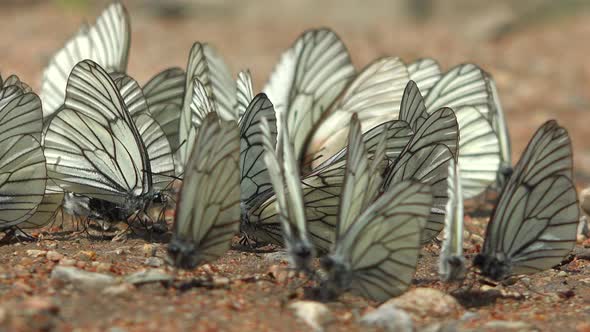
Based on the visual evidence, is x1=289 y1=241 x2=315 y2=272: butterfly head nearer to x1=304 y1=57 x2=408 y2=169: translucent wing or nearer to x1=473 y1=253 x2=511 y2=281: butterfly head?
x1=473 y1=253 x2=511 y2=281: butterfly head

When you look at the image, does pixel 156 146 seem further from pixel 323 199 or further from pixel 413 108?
pixel 413 108

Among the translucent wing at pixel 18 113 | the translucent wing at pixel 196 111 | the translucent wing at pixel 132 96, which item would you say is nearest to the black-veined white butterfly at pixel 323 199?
the translucent wing at pixel 196 111

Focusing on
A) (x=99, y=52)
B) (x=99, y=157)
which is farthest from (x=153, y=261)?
(x=99, y=52)

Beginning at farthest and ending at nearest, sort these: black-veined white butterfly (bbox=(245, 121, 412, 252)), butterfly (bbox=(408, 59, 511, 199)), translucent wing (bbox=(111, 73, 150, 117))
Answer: butterfly (bbox=(408, 59, 511, 199)) → translucent wing (bbox=(111, 73, 150, 117)) → black-veined white butterfly (bbox=(245, 121, 412, 252))

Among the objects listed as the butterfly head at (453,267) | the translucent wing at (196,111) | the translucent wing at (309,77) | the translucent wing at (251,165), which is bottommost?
the butterfly head at (453,267)

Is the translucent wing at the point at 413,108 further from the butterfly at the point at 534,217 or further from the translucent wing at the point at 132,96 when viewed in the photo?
the translucent wing at the point at 132,96

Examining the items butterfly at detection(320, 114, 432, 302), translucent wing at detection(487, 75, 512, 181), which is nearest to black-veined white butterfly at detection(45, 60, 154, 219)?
butterfly at detection(320, 114, 432, 302)

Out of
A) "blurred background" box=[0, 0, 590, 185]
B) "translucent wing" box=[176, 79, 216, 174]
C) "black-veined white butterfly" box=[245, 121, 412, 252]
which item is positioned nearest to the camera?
"black-veined white butterfly" box=[245, 121, 412, 252]

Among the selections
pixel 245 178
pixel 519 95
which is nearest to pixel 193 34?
pixel 519 95
